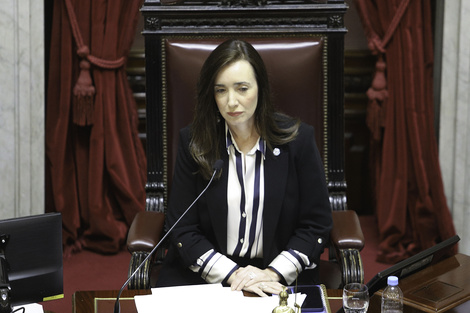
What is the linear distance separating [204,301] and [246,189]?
61 centimetres

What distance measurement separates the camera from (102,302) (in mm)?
2018

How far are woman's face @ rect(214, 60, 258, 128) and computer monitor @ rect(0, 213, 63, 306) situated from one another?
0.73 metres

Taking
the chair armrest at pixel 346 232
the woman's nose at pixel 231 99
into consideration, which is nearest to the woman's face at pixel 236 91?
the woman's nose at pixel 231 99

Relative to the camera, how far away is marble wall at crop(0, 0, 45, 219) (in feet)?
12.2

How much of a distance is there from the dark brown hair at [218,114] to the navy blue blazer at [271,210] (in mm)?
39

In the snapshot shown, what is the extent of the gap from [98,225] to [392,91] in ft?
Result: 5.53

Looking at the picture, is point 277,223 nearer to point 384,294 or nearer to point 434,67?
point 384,294

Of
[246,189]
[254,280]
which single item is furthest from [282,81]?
[254,280]

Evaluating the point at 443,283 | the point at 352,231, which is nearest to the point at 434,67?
the point at 352,231

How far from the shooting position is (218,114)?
2.57 metres

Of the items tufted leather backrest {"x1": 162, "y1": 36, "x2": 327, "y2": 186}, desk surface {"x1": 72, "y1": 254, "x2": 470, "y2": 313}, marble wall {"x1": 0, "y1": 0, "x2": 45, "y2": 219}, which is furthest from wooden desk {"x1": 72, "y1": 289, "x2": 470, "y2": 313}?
marble wall {"x1": 0, "y1": 0, "x2": 45, "y2": 219}

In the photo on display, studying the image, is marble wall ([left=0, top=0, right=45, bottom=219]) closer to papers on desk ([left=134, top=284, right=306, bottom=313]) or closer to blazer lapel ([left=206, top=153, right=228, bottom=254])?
blazer lapel ([left=206, top=153, right=228, bottom=254])

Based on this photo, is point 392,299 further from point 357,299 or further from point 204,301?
point 204,301

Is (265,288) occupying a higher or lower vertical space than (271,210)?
lower
